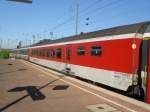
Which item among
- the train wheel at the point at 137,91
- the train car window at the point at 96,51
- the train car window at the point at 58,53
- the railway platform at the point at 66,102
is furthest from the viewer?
the train car window at the point at 58,53

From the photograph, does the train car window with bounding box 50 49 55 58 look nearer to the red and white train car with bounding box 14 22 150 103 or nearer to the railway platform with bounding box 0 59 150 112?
the red and white train car with bounding box 14 22 150 103

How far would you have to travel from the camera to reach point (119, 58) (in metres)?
11.7

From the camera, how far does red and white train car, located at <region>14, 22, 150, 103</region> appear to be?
1042cm

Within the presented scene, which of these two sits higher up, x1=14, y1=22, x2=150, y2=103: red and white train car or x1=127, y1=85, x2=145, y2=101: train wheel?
→ x1=14, y1=22, x2=150, y2=103: red and white train car

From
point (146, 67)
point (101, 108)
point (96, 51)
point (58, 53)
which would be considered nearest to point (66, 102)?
point (101, 108)

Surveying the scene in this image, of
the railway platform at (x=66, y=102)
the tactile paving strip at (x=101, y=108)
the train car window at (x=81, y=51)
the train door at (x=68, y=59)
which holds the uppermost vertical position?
the train car window at (x=81, y=51)

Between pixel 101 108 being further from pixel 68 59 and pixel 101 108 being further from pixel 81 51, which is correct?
pixel 68 59

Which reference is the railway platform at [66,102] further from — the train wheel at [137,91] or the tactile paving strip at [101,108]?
the train wheel at [137,91]

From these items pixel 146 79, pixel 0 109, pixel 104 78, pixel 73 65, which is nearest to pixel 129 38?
pixel 146 79

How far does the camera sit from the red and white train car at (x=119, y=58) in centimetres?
1042

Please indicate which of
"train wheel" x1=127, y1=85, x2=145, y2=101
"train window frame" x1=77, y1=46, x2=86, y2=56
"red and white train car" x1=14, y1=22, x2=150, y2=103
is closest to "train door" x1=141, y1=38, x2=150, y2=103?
"red and white train car" x1=14, y1=22, x2=150, y2=103

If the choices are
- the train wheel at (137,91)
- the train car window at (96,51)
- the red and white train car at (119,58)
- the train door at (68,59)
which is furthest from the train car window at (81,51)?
the train wheel at (137,91)

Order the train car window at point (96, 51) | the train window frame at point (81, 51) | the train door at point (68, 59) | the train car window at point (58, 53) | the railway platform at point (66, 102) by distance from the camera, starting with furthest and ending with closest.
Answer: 1. the train car window at point (58, 53)
2. the train door at point (68, 59)
3. the train window frame at point (81, 51)
4. the train car window at point (96, 51)
5. the railway platform at point (66, 102)

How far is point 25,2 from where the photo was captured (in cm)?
1115
